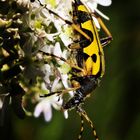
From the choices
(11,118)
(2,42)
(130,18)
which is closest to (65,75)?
(2,42)

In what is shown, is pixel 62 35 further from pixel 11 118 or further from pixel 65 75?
pixel 11 118

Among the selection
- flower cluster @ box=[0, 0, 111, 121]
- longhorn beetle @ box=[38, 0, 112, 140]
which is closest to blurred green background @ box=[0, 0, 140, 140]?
longhorn beetle @ box=[38, 0, 112, 140]

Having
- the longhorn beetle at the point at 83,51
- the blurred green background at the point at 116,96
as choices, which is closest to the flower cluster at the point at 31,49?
the longhorn beetle at the point at 83,51

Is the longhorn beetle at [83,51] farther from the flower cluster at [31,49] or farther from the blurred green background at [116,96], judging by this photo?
the blurred green background at [116,96]

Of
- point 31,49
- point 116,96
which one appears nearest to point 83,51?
point 31,49

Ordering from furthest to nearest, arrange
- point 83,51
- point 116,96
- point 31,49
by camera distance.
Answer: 1. point 116,96
2. point 83,51
3. point 31,49

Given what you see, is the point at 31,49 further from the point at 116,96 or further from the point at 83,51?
the point at 116,96
